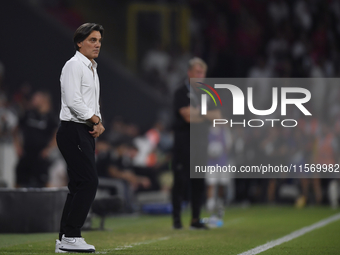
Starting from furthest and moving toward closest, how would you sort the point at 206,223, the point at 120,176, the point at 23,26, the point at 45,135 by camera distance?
the point at 23,26 → the point at 120,176 → the point at 45,135 → the point at 206,223

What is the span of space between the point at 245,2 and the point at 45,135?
10385mm

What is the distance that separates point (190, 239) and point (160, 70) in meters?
11.0

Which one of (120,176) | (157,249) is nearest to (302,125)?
(120,176)

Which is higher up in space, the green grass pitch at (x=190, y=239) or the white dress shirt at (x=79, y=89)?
the white dress shirt at (x=79, y=89)

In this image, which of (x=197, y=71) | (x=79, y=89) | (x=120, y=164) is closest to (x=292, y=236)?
(x=197, y=71)

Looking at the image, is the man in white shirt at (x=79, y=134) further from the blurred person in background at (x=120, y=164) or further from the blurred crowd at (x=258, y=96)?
the blurred person in background at (x=120, y=164)

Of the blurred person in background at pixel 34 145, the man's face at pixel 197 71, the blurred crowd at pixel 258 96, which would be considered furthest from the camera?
the blurred crowd at pixel 258 96

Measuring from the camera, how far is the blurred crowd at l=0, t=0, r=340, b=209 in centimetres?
1174

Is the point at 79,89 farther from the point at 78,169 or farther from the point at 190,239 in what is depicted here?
the point at 190,239

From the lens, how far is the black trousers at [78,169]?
17.0 ft

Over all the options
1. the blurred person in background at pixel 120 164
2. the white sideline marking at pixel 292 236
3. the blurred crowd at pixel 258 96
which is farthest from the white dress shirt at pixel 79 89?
the blurred person in background at pixel 120 164

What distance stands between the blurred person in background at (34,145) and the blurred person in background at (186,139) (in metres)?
3.24

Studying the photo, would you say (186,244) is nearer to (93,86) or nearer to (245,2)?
(93,86)

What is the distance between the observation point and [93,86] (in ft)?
17.4
